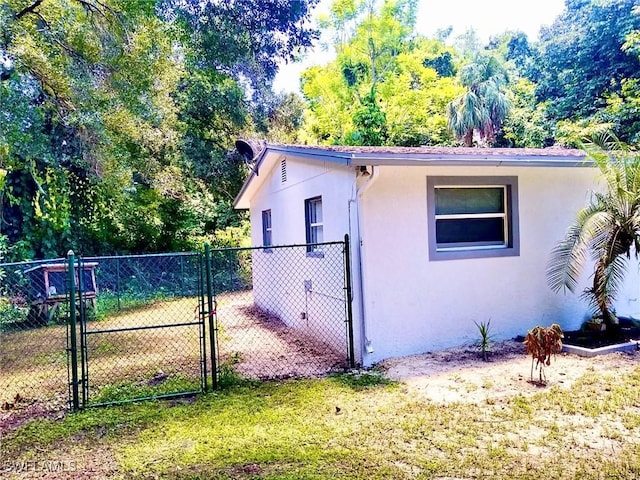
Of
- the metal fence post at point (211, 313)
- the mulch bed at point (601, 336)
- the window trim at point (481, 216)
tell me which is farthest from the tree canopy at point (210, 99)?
the mulch bed at point (601, 336)

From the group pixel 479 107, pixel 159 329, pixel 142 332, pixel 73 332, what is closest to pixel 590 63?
pixel 479 107

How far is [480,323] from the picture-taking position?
261 inches

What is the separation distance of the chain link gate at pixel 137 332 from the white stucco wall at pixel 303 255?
5.43 feet

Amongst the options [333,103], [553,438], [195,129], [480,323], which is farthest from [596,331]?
[333,103]

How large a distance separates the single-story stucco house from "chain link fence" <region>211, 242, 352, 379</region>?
0.39 meters

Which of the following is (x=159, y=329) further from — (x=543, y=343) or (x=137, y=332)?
(x=543, y=343)

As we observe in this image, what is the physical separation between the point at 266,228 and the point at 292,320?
2954 mm

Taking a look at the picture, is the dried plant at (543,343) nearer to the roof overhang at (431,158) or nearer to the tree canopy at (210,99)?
the roof overhang at (431,158)

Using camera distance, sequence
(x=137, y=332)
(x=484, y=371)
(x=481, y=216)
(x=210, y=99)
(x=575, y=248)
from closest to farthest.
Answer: (x=484, y=371), (x=575, y=248), (x=481, y=216), (x=137, y=332), (x=210, y=99)

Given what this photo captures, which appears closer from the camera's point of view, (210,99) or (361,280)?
(361,280)

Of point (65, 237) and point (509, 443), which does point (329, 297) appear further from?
point (65, 237)

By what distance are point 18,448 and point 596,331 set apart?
22.9 ft

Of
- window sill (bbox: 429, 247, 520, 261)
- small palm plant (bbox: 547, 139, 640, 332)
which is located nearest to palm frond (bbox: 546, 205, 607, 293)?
small palm plant (bbox: 547, 139, 640, 332)

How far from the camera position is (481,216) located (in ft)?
22.2
